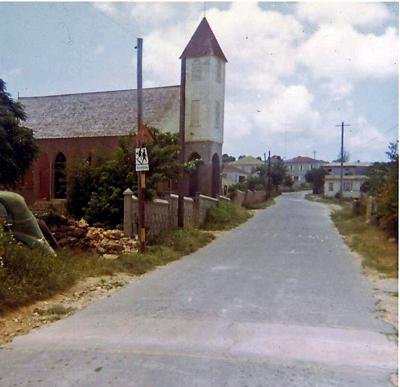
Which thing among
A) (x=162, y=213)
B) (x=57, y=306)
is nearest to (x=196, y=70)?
(x=162, y=213)

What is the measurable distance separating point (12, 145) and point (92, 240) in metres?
4.03

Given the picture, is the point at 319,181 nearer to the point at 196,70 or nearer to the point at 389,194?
the point at 389,194

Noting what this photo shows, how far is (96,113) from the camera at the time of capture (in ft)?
72.7

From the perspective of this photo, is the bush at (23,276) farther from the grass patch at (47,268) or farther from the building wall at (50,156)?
the building wall at (50,156)

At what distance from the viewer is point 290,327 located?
4969mm

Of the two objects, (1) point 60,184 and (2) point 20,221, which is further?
(1) point 60,184

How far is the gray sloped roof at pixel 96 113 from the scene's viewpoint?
2022 centimetres

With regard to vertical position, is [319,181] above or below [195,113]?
below

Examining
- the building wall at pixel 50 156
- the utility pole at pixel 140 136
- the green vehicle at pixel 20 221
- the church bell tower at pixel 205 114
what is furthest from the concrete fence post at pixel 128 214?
the church bell tower at pixel 205 114

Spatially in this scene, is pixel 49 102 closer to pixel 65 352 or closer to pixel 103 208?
pixel 103 208

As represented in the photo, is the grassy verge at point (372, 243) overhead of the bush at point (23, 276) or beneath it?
overhead

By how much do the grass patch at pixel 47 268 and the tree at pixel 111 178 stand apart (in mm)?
3293

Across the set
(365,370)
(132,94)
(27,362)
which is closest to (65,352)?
(27,362)

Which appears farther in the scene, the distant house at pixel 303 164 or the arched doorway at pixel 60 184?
the arched doorway at pixel 60 184
